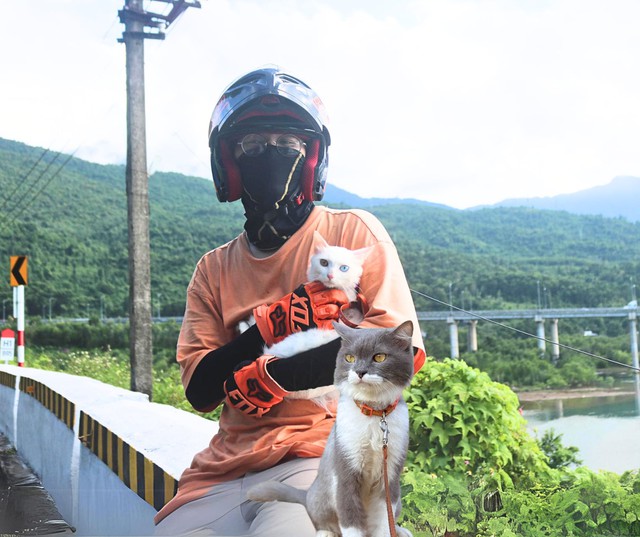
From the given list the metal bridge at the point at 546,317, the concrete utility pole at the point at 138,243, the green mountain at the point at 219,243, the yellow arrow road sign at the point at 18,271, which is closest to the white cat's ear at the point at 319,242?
the green mountain at the point at 219,243

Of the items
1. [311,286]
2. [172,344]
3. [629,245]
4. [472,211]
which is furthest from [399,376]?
[172,344]

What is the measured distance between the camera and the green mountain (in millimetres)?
2463

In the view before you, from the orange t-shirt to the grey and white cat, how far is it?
0.17 m

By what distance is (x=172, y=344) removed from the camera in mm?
3486

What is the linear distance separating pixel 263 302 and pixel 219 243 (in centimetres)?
52

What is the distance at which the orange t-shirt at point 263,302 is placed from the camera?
4.52 ft

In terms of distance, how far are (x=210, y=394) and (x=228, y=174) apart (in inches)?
17.5

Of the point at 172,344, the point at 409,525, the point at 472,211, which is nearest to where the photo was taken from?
the point at 409,525

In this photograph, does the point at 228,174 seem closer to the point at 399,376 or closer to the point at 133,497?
the point at 399,376

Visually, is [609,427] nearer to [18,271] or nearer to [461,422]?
[461,422]

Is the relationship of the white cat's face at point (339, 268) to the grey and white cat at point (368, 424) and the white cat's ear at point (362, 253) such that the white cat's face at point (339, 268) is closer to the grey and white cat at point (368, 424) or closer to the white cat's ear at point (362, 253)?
the white cat's ear at point (362, 253)

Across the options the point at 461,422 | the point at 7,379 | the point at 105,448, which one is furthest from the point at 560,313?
the point at 7,379

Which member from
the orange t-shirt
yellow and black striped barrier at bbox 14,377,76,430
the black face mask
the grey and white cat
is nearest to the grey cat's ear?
the grey and white cat

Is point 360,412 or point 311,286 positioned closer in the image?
point 360,412
